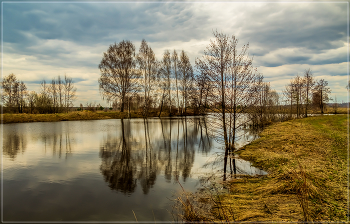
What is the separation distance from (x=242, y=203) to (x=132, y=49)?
139 ft

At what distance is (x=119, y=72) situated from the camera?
4178 cm

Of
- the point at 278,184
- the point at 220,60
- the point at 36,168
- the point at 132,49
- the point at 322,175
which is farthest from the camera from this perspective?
the point at 132,49

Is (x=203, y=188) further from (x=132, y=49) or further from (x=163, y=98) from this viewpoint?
(x=163, y=98)

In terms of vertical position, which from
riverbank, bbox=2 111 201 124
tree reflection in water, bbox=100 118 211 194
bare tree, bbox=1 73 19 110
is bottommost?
tree reflection in water, bbox=100 118 211 194

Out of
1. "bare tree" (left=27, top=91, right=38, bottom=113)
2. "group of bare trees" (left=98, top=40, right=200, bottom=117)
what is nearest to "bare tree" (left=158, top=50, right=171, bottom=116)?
"group of bare trees" (left=98, top=40, right=200, bottom=117)

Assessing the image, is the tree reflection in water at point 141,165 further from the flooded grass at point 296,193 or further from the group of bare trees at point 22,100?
the group of bare trees at point 22,100

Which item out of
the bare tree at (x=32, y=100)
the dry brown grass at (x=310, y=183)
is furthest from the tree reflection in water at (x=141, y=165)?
the bare tree at (x=32, y=100)

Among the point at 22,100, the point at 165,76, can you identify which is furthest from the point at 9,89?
the point at 165,76

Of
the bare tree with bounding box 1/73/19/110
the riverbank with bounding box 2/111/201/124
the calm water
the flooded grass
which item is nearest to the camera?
the flooded grass

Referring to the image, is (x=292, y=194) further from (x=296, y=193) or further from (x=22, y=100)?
(x=22, y=100)

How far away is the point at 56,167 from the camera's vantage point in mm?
9656

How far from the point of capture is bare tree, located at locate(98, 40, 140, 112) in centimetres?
4066

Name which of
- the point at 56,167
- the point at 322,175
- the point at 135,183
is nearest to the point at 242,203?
the point at 322,175

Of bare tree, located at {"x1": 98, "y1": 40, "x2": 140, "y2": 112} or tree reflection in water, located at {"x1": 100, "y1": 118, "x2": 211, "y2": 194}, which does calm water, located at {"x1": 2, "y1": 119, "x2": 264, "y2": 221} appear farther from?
bare tree, located at {"x1": 98, "y1": 40, "x2": 140, "y2": 112}
